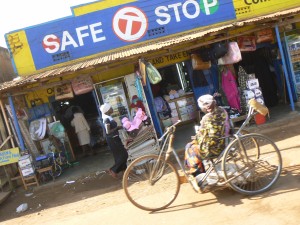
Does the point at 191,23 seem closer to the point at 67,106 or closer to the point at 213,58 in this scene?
the point at 213,58

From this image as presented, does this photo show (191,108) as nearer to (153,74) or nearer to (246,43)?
(246,43)

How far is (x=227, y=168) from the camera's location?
4805 millimetres

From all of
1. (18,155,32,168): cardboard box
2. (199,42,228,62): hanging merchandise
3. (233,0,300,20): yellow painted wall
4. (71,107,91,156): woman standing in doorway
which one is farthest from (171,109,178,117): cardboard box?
(18,155,32,168): cardboard box

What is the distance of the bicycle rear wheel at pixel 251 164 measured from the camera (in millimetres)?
4676

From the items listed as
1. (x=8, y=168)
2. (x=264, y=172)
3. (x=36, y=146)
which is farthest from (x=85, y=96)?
(x=264, y=172)

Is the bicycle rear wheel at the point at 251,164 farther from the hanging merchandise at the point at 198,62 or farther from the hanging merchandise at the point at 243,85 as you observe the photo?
the hanging merchandise at the point at 198,62

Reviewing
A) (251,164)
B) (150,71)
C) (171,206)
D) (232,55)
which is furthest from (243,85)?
(171,206)

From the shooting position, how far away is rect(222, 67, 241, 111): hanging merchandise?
948 centimetres

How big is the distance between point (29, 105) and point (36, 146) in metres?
1.51

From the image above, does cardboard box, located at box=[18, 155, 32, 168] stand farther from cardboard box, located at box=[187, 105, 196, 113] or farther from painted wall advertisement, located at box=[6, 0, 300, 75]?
cardboard box, located at box=[187, 105, 196, 113]

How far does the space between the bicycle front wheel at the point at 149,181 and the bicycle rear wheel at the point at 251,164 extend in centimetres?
82

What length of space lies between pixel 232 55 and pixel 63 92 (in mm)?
4943

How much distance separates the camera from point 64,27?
33.4 ft

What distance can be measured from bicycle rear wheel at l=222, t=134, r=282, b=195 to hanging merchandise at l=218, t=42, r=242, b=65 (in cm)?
449
